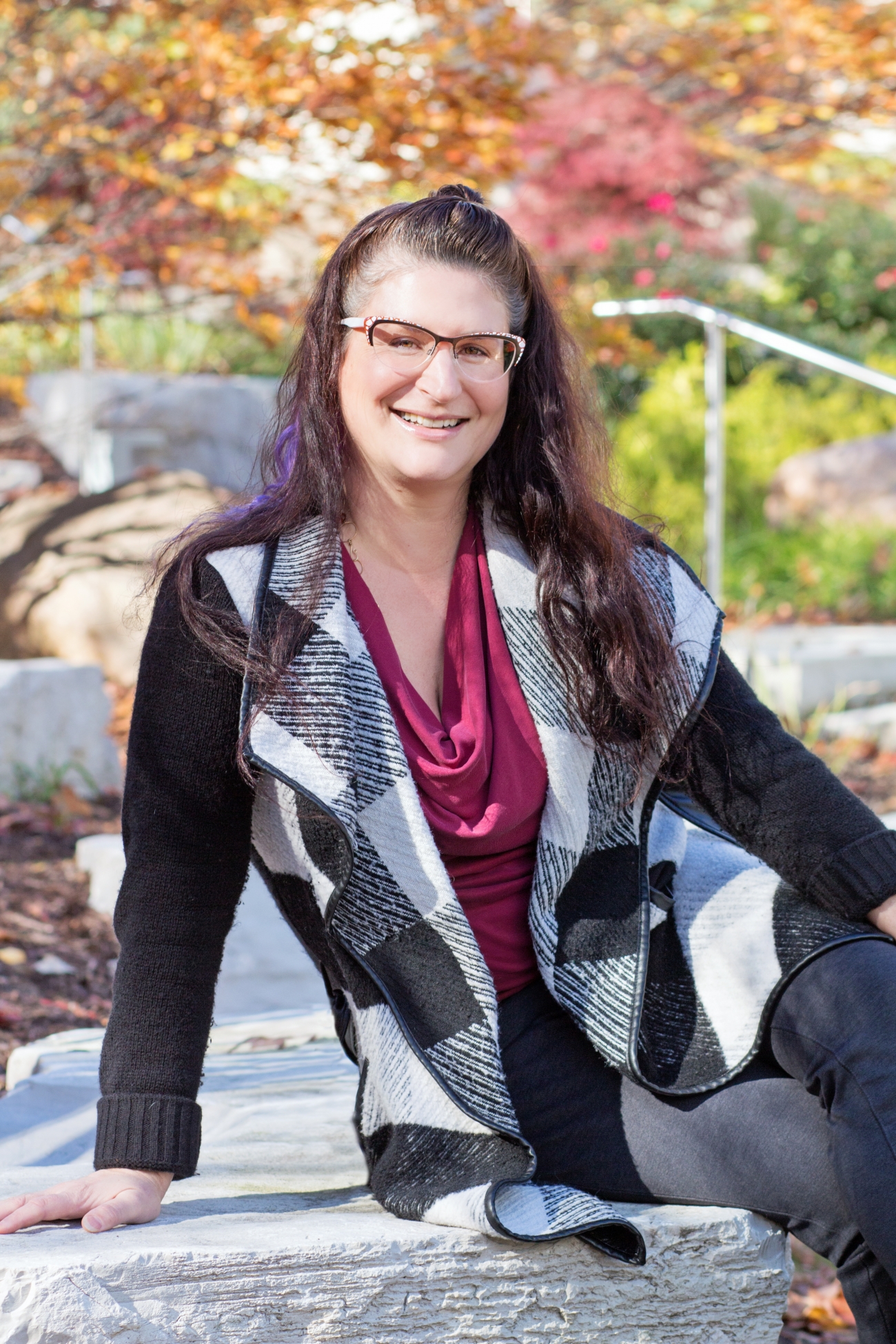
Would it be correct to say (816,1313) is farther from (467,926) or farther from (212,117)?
(212,117)

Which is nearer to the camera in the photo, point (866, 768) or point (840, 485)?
point (866, 768)

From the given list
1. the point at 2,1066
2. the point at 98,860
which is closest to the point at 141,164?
the point at 98,860

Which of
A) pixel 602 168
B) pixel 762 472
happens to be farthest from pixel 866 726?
pixel 602 168

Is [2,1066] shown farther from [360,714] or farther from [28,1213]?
[360,714]

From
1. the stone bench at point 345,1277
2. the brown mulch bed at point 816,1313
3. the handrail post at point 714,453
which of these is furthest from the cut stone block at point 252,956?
the handrail post at point 714,453

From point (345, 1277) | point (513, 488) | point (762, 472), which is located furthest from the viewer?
point (762, 472)

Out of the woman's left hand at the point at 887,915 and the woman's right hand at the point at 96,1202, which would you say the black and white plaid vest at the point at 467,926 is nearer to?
the woman's left hand at the point at 887,915

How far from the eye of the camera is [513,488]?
2064mm

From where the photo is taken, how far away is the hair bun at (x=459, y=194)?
1.93 m

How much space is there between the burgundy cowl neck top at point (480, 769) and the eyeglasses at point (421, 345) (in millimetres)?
281

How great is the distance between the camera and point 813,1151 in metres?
1.71

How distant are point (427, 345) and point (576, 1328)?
1278mm

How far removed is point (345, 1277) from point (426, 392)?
1.11m

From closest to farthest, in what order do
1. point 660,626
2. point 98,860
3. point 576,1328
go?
point 576,1328
point 660,626
point 98,860
